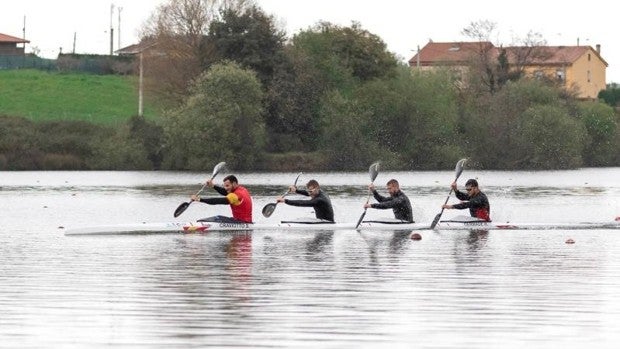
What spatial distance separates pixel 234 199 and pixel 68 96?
72.8 metres

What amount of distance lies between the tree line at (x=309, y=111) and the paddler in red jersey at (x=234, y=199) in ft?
150

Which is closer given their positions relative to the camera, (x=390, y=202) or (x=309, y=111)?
(x=390, y=202)

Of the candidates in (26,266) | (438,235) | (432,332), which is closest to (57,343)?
(432,332)

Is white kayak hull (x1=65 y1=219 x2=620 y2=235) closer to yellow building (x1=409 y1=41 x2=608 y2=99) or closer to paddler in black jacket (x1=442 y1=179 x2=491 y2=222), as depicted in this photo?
paddler in black jacket (x1=442 y1=179 x2=491 y2=222)

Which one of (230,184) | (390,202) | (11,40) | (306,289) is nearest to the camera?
(306,289)

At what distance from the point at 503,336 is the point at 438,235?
1551cm

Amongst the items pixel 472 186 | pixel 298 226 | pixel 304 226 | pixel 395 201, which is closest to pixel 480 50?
pixel 472 186

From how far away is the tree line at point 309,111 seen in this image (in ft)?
253

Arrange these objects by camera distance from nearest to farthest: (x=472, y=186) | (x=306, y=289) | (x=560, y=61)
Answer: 1. (x=306, y=289)
2. (x=472, y=186)
3. (x=560, y=61)

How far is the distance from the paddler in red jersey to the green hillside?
2371 inches

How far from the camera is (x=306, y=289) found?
63.5ft

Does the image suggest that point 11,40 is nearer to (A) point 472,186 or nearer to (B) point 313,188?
(B) point 313,188

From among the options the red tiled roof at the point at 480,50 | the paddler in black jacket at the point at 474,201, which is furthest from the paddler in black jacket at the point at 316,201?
the red tiled roof at the point at 480,50

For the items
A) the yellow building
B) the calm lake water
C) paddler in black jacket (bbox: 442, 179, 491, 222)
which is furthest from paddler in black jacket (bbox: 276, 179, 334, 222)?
the yellow building
